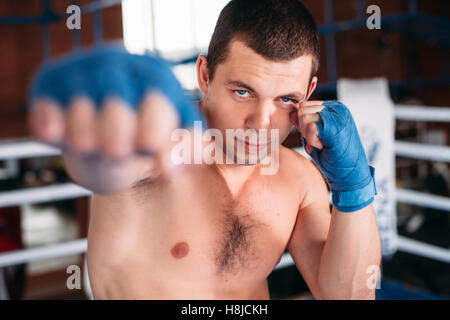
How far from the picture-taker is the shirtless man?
472mm

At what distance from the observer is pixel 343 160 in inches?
20.4

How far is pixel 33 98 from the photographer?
0.78 feet

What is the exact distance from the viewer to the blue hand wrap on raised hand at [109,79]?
242mm

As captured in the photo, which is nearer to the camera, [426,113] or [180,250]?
[180,250]

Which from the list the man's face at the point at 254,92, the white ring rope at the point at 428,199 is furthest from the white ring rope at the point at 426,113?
the man's face at the point at 254,92

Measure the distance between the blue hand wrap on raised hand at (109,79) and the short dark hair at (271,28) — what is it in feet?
0.74

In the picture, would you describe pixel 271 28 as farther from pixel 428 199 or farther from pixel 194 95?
pixel 428 199

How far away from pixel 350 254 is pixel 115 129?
0.46m

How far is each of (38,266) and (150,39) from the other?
7.01 ft

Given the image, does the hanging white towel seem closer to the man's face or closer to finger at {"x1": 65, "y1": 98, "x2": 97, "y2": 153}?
the man's face

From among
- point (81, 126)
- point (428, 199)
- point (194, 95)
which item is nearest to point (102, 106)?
point (81, 126)

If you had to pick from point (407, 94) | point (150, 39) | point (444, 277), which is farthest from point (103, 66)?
point (407, 94)

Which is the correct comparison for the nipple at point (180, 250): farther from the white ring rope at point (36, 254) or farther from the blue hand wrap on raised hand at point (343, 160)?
the white ring rope at point (36, 254)
